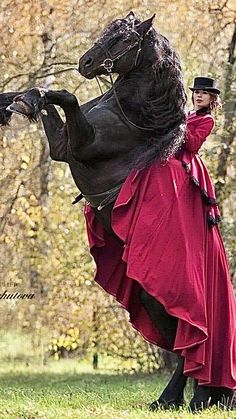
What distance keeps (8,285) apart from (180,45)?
2.75 m

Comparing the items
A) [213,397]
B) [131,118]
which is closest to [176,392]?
[213,397]

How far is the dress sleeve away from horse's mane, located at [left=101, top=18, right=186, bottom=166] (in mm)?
111

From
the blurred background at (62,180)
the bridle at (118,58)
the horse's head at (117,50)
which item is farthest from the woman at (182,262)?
the blurred background at (62,180)

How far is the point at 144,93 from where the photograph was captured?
582 centimetres

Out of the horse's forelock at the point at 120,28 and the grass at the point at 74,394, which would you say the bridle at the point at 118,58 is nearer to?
the horse's forelock at the point at 120,28

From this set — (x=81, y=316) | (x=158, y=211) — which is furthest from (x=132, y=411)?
(x=81, y=316)

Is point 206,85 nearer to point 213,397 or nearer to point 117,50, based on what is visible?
point 117,50

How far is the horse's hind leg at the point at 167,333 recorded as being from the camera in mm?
5844

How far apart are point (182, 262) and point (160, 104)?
30.6 inches

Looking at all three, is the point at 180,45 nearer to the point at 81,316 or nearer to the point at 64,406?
the point at 81,316

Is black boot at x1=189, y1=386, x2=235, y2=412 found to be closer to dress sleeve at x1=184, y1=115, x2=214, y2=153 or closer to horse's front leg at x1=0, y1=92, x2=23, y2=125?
dress sleeve at x1=184, y1=115, x2=214, y2=153

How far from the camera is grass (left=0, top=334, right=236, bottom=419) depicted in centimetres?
544

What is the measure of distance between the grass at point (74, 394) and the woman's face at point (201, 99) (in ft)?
5.09

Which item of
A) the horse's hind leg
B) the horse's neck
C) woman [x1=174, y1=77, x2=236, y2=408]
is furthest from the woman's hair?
the horse's hind leg
